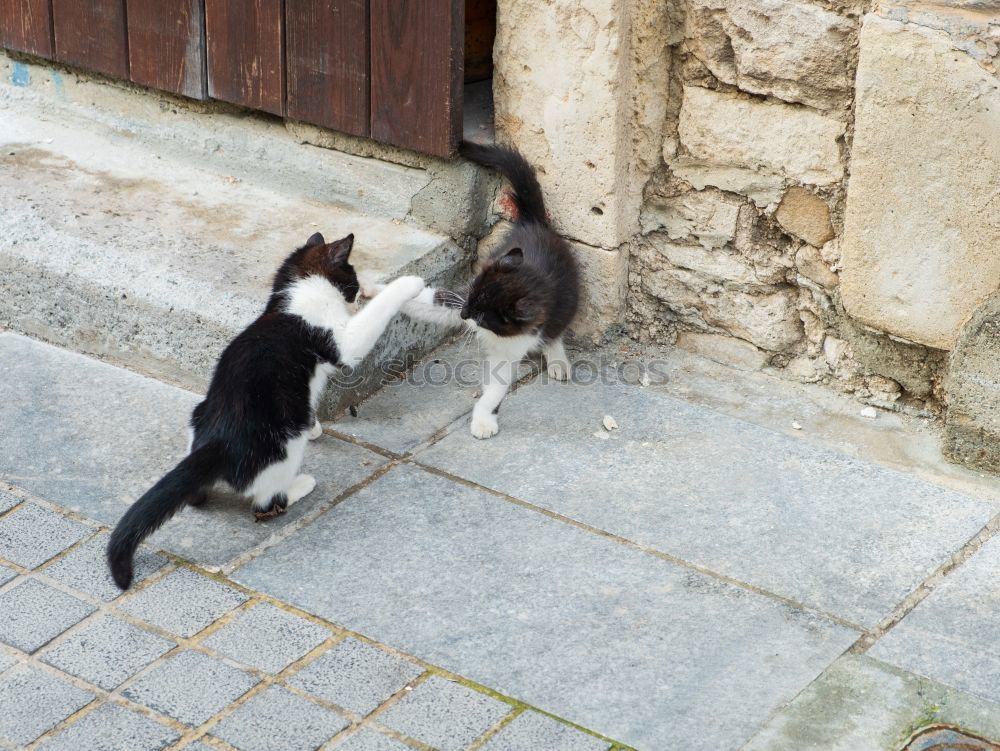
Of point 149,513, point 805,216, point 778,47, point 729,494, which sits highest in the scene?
point 778,47

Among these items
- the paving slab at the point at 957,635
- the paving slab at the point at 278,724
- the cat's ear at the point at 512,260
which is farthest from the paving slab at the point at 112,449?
the paving slab at the point at 957,635

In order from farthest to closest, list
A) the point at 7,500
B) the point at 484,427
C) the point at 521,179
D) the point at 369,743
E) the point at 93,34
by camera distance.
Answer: the point at 93,34
the point at 521,179
the point at 484,427
the point at 7,500
the point at 369,743

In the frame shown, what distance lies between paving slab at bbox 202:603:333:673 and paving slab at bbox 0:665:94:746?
0.34 m

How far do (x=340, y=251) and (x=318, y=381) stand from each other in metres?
0.41

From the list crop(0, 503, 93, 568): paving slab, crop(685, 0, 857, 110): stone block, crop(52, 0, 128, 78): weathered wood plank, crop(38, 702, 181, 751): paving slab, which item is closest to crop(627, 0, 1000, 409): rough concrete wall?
crop(685, 0, 857, 110): stone block

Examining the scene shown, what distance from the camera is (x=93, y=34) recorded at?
5070 millimetres

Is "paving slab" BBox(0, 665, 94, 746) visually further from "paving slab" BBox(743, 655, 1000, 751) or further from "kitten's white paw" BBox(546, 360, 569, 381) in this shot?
"kitten's white paw" BBox(546, 360, 569, 381)

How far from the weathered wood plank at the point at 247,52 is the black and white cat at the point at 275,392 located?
3.52 ft

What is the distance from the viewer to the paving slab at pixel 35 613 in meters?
3.17

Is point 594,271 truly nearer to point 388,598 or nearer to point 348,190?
point 348,190

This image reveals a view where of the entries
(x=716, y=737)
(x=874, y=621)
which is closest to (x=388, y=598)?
(x=716, y=737)

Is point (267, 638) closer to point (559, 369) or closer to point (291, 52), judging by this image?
point (559, 369)

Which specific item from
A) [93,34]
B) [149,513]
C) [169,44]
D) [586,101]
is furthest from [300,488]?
[93,34]

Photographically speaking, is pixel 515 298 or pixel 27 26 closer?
pixel 515 298
